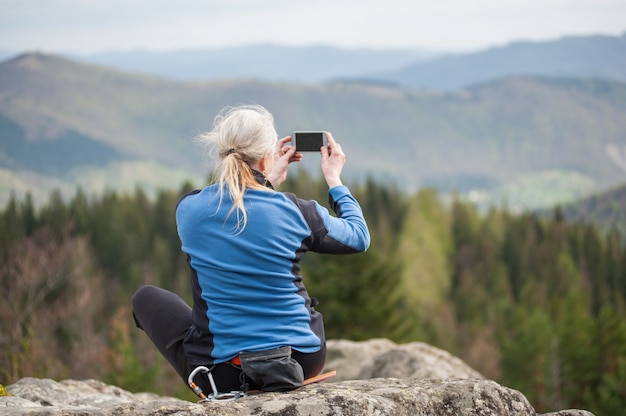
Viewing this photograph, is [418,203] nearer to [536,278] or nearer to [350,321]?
[536,278]

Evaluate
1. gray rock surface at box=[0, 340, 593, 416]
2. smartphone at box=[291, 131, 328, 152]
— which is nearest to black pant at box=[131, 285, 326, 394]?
gray rock surface at box=[0, 340, 593, 416]

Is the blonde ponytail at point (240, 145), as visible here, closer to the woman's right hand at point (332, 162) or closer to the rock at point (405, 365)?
the woman's right hand at point (332, 162)

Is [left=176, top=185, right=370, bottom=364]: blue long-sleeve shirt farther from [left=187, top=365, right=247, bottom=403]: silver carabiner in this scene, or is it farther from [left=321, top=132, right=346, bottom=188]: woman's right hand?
[left=321, top=132, right=346, bottom=188]: woman's right hand

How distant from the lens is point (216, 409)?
4473 mm

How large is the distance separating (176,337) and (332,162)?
1.78 metres

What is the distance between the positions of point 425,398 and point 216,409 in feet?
4.68

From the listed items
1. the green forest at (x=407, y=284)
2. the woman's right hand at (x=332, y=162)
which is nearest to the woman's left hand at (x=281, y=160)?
the woman's right hand at (x=332, y=162)

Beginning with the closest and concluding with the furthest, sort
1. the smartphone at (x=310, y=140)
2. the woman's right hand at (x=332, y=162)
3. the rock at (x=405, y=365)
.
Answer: the woman's right hand at (x=332, y=162) < the smartphone at (x=310, y=140) < the rock at (x=405, y=365)

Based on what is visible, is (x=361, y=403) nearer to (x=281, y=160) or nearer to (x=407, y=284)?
(x=281, y=160)

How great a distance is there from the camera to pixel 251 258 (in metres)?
4.89

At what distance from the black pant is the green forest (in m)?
25.0

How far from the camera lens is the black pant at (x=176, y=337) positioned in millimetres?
5082

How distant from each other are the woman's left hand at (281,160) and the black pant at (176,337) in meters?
1.21

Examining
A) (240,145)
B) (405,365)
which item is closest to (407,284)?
(405,365)
